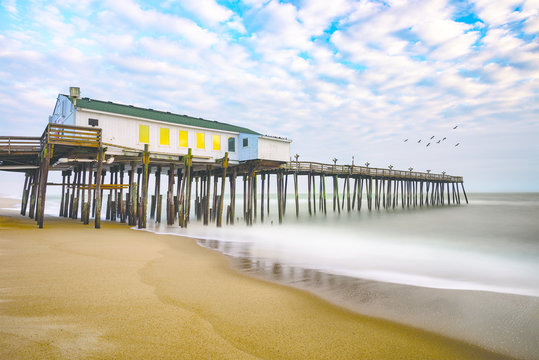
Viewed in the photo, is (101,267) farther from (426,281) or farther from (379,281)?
(426,281)

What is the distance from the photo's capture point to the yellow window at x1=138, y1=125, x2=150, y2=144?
18.3m

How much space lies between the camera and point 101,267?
6762 millimetres

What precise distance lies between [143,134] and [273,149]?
9.23 m

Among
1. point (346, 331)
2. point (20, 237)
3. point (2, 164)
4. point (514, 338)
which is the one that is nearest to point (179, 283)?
point (346, 331)

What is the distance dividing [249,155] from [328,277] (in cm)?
1525

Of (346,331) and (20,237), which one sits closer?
(346,331)

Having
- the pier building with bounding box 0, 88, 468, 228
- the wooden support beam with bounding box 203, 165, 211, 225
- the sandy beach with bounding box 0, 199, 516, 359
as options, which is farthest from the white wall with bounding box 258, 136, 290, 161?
the sandy beach with bounding box 0, 199, 516, 359

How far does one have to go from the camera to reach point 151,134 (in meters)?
18.7

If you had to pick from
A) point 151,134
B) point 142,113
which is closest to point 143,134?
point 151,134

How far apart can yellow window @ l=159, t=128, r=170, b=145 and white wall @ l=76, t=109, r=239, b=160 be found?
163 millimetres

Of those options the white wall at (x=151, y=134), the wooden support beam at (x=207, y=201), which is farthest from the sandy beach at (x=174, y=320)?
the wooden support beam at (x=207, y=201)

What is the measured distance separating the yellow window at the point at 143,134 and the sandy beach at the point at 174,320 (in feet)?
39.9

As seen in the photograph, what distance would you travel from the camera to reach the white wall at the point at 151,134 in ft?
55.4

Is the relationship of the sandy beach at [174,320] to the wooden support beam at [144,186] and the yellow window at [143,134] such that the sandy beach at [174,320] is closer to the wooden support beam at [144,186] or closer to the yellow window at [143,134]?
the wooden support beam at [144,186]
